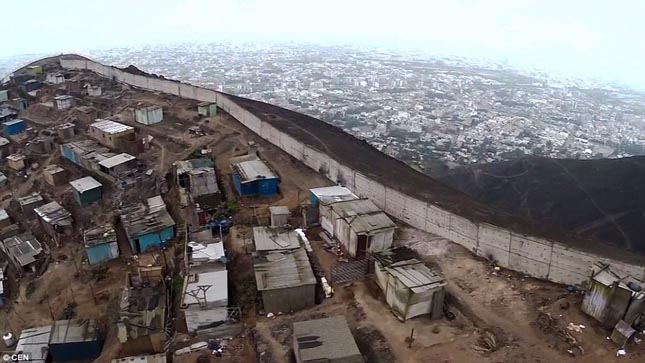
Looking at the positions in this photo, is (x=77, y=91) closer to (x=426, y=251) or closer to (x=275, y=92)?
(x=426, y=251)

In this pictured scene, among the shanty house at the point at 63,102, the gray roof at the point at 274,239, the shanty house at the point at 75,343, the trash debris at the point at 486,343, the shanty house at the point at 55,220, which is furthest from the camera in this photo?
the shanty house at the point at 63,102

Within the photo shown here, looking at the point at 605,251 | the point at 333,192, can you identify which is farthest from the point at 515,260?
the point at 333,192

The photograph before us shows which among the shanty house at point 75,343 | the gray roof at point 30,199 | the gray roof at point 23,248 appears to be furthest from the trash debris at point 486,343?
the gray roof at point 30,199

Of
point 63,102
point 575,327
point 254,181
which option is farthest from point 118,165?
point 575,327

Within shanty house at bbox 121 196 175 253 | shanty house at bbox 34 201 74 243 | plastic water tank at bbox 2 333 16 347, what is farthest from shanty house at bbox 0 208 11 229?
plastic water tank at bbox 2 333 16 347

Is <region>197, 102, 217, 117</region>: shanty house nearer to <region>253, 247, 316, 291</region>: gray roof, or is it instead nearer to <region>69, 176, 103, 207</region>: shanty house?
<region>69, 176, 103, 207</region>: shanty house

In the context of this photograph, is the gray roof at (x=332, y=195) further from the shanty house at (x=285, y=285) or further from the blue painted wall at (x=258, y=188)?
the shanty house at (x=285, y=285)
